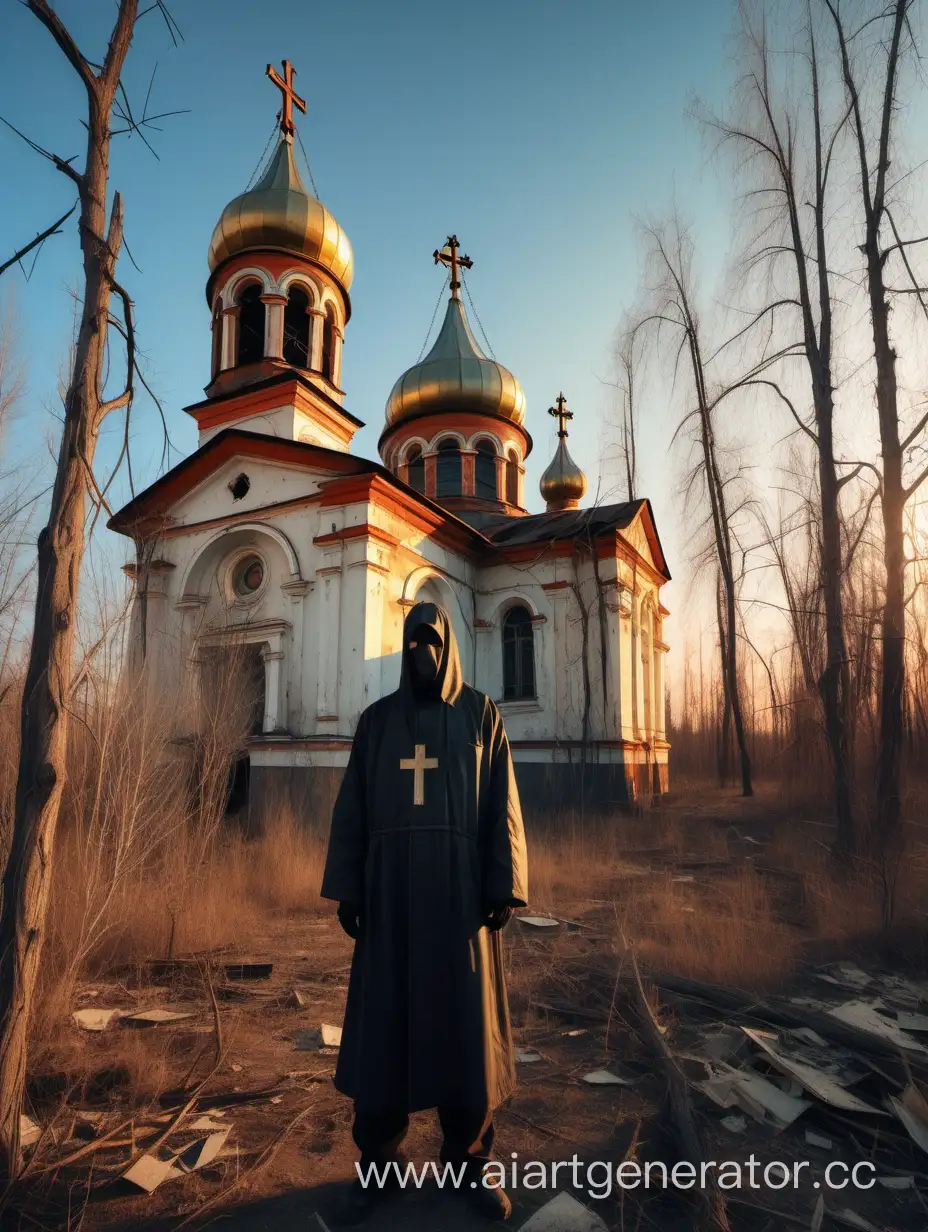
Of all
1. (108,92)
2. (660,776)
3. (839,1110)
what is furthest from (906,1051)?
(660,776)

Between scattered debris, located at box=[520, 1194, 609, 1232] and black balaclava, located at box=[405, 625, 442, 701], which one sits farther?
black balaclava, located at box=[405, 625, 442, 701]

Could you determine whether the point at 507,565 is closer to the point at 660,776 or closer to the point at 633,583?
the point at 633,583

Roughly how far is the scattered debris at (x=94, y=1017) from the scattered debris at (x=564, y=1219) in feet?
10.3

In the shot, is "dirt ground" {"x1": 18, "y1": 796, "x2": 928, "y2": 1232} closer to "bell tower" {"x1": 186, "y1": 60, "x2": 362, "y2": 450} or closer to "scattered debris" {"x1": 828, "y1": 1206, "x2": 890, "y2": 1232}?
"scattered debris" {"x1": 828, "y1": 1206, "x2": 890, "y2": 1232}

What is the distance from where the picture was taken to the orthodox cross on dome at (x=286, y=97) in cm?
1788

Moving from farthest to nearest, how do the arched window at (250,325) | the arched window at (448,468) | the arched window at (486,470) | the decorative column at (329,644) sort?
the arched window at (486,470)
the arched window at (448,468)
the arched window at (250,325)
the decorative column at (329,644)

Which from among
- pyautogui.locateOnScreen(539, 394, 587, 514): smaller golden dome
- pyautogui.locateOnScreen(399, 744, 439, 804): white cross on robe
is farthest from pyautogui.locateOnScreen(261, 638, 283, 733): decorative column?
pyautogui.locateOnScreen(539, 394, 587, 514): smaller golden dome

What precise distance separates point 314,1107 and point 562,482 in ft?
72.3

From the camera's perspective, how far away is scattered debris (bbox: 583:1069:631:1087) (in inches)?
157

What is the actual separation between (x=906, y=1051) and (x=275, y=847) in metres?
6.98

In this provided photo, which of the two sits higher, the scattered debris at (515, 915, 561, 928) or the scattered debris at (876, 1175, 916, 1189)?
the scattered debris at (515, 915, 561, 928)

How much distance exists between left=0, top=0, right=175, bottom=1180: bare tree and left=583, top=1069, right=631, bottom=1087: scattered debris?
268 cm

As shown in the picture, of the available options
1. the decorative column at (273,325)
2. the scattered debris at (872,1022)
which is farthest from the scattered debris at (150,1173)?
the decorative column at (273,325)

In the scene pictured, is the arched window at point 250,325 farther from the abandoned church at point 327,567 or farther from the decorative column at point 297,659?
the decorative column at point 297,659
